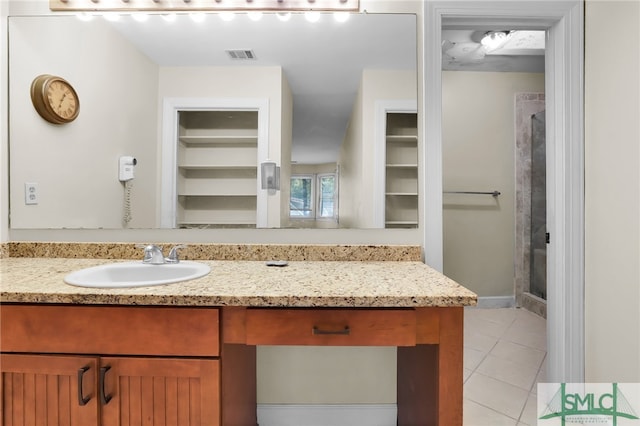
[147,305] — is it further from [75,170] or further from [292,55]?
[292,55]

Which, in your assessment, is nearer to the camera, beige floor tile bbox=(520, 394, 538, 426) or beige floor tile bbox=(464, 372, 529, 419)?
beige floor tile bbox=(520, 394, 538, 426)

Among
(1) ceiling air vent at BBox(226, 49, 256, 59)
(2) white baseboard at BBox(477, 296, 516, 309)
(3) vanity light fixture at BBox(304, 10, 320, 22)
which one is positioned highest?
(3) vanity light fixture at BBox(304, 10, 320, 22)

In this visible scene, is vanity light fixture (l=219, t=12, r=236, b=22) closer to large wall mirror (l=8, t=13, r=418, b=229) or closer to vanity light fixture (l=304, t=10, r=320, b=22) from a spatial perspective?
large wall mirror (l=8, t=13, r=418, b=229)

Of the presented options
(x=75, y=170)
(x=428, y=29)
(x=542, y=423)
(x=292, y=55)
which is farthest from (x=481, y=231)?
(x=75, y=170)

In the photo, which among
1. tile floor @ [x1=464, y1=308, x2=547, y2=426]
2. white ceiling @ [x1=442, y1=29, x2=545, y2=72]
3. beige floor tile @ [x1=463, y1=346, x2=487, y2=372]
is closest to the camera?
tile floor @ [x1=464, y1=308, x2=547, y2=426]

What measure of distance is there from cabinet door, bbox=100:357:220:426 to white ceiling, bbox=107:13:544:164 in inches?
38.2

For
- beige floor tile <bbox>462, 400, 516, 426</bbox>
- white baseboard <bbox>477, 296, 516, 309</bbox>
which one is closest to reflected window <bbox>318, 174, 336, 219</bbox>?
beige floor tile <bbox>462, 400, 516, 426</bbox>

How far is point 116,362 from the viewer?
865 mm

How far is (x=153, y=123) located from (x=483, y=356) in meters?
2.50

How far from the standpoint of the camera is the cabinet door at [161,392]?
2.83 feet

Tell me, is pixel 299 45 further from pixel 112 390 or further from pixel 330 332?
pixel 112 390

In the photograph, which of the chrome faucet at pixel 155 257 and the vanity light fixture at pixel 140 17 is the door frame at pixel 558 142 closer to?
the chrome faucet at pixel 155 257

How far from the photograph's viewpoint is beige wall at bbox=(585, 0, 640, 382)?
1.24 m

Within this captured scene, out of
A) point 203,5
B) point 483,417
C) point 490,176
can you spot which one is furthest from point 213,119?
point 490,176
